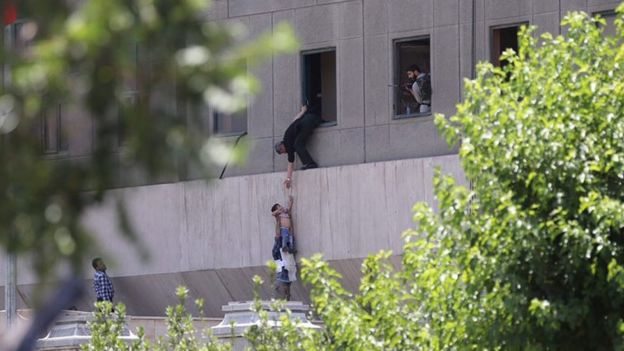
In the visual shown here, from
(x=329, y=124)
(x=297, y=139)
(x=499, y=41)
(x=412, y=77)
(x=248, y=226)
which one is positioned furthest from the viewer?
(x=248, y=226)

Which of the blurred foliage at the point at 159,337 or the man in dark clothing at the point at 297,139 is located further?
the man in dark clothing at the point at 297,139

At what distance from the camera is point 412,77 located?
3662cm

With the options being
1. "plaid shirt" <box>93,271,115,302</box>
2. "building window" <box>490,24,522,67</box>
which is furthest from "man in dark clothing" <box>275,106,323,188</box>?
"plaid shirt" <box>93,271,115,302</box>

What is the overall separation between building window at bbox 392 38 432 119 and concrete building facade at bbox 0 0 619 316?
0.04m

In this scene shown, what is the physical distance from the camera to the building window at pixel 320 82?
126ft

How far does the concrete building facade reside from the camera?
36.0m

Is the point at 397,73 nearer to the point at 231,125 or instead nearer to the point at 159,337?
the point at 231,125

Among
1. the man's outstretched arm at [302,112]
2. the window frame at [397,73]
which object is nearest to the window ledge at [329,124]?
the man's outstretched arm at [302,112]

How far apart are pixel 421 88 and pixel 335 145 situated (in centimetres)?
246

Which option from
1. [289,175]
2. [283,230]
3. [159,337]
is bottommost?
[159,337]

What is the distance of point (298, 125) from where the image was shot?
123 ft

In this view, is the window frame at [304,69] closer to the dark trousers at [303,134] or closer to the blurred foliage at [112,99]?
the dark trousers at [303,134]

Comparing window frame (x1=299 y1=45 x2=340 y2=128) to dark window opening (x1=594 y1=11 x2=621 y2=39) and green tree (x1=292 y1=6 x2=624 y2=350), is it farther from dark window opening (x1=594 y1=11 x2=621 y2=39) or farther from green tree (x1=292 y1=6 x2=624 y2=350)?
green tree (x1=292 y1=6 x2=624 y2=350)

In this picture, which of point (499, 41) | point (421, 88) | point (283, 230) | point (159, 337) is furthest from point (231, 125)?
point (159, 337)
